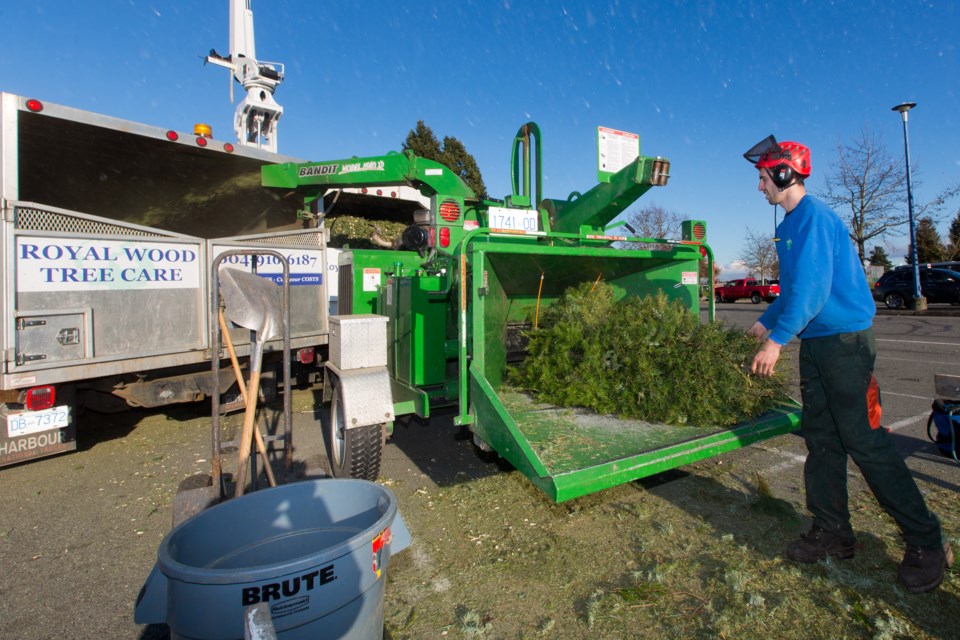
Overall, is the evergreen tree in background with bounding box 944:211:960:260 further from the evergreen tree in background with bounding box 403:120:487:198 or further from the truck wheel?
the truck wheel

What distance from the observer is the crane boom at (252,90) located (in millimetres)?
7914

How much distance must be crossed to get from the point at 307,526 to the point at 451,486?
78.0 inches

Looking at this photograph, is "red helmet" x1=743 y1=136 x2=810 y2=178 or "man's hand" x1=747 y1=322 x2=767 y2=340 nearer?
"red helmet" x1=743 y1=136 x2=810 y2=178

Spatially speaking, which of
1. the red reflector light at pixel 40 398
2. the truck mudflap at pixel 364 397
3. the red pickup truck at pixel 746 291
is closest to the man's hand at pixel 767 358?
the truck mudflap at pixel 364 397

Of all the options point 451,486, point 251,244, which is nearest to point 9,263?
point 251,244

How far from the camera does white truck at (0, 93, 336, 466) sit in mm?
3678

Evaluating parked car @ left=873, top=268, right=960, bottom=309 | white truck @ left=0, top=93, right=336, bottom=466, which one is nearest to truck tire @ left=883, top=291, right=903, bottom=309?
parked car @ left=873, top=268, right=960, bottom=309

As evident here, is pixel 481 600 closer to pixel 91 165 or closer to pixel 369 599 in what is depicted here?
pixel 369 599

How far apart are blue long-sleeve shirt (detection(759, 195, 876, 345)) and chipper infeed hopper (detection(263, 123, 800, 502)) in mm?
832

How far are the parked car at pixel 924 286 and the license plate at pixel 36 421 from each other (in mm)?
26965

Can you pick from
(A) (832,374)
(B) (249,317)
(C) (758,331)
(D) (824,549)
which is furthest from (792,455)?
(B) (249,317)

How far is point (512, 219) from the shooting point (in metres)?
3.84

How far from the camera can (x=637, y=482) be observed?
4031mm

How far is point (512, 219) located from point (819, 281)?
1.93 meters
